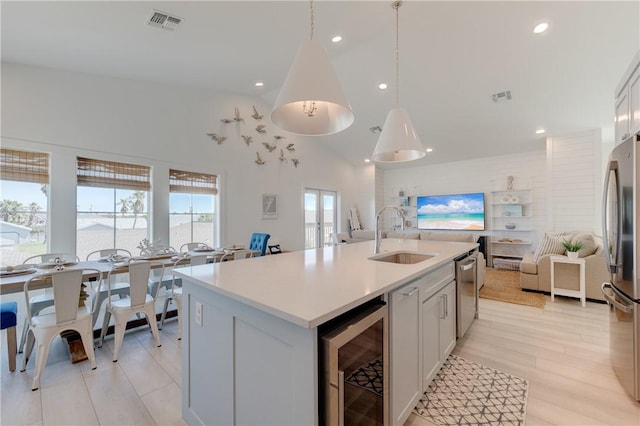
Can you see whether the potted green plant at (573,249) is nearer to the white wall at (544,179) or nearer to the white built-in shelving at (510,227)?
the white wall at (544,179)

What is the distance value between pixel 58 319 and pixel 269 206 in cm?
429

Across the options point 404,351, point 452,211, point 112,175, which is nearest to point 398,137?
point 404,351

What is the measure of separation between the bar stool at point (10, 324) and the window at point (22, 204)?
1.65 m

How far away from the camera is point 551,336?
278 cm

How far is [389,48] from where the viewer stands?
4.06m

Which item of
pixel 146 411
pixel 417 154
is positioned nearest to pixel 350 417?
pixel 146 411

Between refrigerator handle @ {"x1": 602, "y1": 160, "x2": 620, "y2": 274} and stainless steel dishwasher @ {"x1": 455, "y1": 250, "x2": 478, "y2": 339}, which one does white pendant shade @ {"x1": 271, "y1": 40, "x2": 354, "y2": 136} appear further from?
refrigerator handle @ {"x1": 602, "y1": 160, "x2": 620, "y2": 274}

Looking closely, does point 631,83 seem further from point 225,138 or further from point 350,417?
point 225,138

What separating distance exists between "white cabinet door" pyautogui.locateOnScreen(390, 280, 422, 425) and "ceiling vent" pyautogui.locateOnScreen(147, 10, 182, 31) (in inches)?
134

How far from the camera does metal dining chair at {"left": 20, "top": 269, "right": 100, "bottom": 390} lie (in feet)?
6.76

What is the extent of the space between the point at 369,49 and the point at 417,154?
2408 millimetres

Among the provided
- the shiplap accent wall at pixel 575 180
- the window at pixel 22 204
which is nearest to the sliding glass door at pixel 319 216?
the window at pixel 22 204

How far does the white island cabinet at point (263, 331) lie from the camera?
1.01 metres

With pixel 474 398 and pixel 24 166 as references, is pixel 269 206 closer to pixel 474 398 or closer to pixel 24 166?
pixel 24 166
